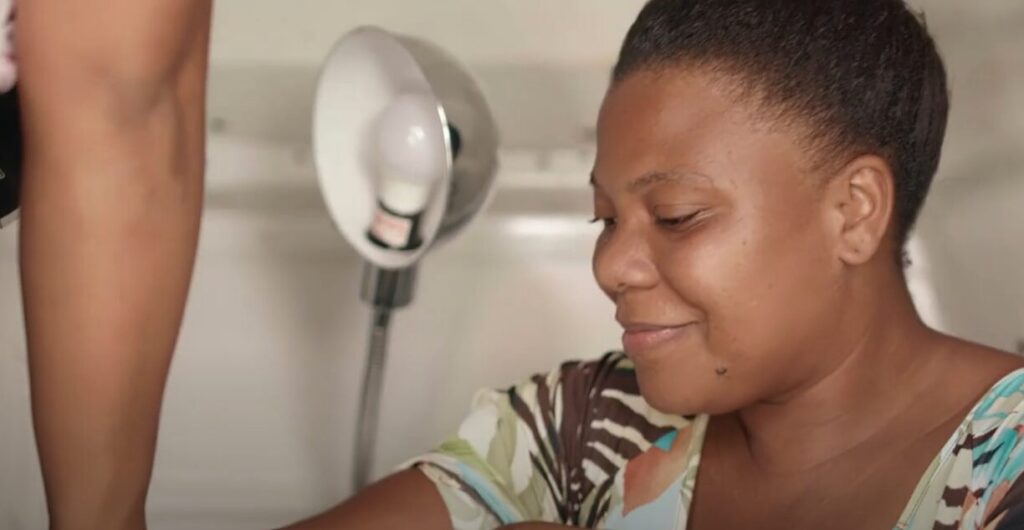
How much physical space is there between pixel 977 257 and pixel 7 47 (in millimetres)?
1092

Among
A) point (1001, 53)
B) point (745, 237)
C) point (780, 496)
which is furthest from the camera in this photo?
point (1001, 53)

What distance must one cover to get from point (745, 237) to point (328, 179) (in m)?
0.45

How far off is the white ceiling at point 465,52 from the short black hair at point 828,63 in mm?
760

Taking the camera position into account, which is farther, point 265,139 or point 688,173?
point 265,139

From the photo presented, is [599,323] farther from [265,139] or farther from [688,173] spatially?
[688,173]

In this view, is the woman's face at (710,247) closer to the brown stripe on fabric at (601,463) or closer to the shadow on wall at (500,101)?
the brown stripe on fabric at (601,463)

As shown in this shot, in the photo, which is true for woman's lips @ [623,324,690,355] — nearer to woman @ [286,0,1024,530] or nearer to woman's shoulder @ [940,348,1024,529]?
woman @ [286,0,1024,530]

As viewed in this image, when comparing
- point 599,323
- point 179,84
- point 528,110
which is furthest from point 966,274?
point 179,84

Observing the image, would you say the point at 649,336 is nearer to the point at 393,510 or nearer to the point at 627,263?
the point at 627,263

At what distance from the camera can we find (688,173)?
2.71 feet

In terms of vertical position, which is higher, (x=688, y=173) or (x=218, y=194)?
(x=688, y=173)

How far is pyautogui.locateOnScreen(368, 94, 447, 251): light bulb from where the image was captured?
1.08 metres

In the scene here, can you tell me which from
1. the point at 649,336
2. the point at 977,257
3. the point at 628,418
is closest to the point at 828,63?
the point at 649,336

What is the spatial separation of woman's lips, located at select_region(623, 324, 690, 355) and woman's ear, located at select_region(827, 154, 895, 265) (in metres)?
0.12
